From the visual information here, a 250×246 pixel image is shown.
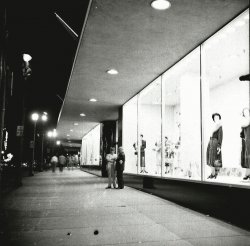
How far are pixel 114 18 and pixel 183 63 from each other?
12.2 ft

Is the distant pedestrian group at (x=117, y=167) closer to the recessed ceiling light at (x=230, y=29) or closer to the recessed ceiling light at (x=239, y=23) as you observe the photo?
the recessed ceiling light at (x=230, y=29)

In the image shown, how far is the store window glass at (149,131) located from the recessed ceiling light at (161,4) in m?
7.05

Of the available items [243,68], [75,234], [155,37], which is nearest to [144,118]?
[243,68]

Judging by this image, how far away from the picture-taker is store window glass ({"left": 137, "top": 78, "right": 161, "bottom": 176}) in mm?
13648

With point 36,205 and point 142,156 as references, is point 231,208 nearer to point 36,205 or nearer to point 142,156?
point 36,205

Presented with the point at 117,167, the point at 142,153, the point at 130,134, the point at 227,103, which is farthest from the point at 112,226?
the point at 130,134

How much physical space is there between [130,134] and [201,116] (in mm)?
7339

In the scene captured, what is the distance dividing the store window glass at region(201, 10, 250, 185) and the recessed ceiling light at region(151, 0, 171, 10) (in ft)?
5.22

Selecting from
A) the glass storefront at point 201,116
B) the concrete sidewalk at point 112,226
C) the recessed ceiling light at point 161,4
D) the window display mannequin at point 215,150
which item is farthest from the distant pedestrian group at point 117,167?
the recessed ceiling light at point 161,4

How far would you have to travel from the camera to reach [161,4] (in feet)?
19.6

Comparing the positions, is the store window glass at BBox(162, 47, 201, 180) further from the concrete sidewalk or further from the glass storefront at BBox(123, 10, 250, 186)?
the concrete sidewalk

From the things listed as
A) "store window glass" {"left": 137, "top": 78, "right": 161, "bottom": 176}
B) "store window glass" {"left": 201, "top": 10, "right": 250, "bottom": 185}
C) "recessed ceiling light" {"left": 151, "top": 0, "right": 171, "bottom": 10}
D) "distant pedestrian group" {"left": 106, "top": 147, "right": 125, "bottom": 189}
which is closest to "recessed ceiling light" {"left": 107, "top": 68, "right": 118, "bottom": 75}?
"store window glass" {"left": 137, "top": 78, "right": 161, "bottom": 176}

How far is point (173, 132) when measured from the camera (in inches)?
581

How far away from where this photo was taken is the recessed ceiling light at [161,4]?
5910 mm
